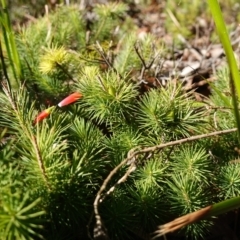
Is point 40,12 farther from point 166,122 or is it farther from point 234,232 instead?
point 234,232

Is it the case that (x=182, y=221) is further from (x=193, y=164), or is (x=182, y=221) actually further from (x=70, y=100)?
(x=70, y=100)

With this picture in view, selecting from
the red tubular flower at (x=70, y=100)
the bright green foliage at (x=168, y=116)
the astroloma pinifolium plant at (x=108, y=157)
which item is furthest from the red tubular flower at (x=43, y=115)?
the bright green foliage at (x=168, y=116)

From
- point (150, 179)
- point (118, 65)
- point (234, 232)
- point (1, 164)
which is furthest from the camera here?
point (118, 65)

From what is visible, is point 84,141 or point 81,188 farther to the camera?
point 84,141

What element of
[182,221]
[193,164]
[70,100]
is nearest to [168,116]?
[193,164]

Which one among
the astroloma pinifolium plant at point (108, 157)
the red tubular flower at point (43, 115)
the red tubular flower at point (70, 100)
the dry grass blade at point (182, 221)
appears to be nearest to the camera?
the dry grass blade at point (182, 221)

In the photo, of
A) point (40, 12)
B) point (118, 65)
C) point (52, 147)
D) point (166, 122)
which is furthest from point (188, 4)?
point (52, 147)

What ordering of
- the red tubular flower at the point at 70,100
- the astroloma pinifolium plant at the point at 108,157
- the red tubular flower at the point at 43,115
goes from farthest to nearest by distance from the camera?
the red tubular flower at the point at 70,100, the red tubular flower at the point at 43,115, the astroloma pinifolium plant at the point at 108,157

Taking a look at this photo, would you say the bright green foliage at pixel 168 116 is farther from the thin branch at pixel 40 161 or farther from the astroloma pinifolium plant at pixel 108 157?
the thin branch at pixel 40 161
